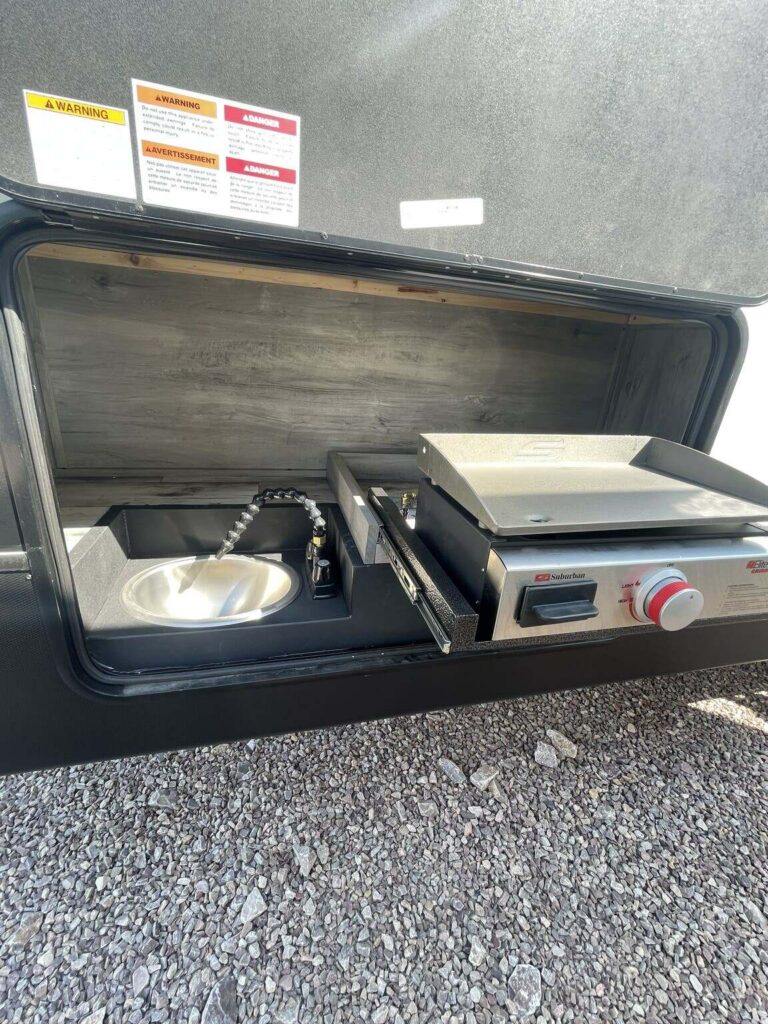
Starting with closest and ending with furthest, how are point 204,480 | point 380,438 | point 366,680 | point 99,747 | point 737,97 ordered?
1. point 737,97
2. point 99,747
3. point 366,680
4. point 204,480
5. point 380,438

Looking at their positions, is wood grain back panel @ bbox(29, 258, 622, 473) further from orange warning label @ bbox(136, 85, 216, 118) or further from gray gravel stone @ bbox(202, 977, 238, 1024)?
gray gravel stone @ bbox(202, 977, 238, 1024)

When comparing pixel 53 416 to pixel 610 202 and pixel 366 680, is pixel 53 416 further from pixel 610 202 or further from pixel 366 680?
pixel 610 202

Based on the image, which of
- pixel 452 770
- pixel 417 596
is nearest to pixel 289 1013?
pixel 452 770

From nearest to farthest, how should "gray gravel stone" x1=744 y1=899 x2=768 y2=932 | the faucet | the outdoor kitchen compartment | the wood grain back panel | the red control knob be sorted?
the red control knob, the outdoor kitchen compartment, "gray gravel stone" x1=744 y1=899 x2=768 y2=932, the faucet, the wood grain back panel

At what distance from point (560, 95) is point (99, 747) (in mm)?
1327

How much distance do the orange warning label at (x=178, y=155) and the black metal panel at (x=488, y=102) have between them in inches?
1.8

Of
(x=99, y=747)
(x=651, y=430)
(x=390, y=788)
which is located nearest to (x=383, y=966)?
(x=390, y=788)

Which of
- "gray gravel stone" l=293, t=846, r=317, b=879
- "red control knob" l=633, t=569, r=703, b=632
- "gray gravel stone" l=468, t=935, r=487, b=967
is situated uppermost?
"red control knob" l=633, t=569, r=703, b=632

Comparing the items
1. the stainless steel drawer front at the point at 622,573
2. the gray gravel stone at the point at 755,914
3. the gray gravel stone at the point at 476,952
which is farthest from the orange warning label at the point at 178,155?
the gray gravel stone at the point at 755,914

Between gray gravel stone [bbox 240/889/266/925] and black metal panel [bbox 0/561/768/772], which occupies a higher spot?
black metal panel [bbox 0/561/768/772]

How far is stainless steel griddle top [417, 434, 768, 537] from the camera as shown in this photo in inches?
25.9

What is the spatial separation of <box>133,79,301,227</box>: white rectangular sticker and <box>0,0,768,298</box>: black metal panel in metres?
0.01

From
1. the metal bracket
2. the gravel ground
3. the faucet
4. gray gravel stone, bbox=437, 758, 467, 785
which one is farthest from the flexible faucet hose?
gray gravel stone, bbox=437, 758, 467, 785

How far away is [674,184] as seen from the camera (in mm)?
722
